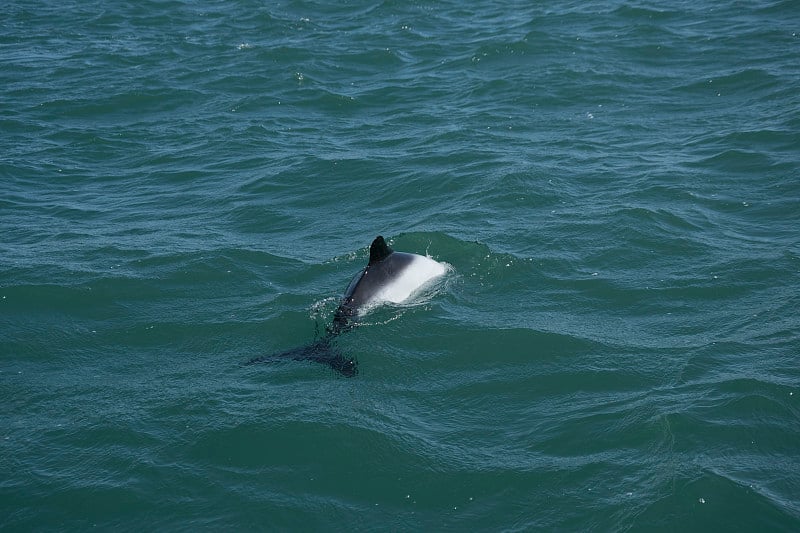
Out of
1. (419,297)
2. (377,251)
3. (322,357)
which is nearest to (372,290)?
(377,251)

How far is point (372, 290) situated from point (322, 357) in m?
2.17

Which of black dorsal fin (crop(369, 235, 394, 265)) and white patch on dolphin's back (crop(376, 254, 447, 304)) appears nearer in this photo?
white patch on dolphin's back (crop(376, 254, 447, 304))

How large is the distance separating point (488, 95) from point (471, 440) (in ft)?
61.2

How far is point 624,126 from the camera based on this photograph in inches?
1044

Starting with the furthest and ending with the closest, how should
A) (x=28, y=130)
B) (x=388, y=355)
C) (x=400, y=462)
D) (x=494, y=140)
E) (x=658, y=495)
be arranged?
(x=28, y=130) < (x=494, y=140) < (x=388, y=355) < (x=400, y=462) < (x=658, y=495)

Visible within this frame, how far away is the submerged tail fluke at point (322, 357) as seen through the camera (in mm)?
15383

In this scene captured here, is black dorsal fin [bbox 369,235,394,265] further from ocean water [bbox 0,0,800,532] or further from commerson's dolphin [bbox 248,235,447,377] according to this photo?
ocean water [bbox 0,0,800,532]

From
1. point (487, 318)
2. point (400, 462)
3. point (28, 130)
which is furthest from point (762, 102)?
point (28, 130)

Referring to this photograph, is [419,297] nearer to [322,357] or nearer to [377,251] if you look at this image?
[377,251]

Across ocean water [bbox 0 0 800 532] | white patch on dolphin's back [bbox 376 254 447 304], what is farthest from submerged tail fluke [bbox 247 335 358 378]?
white patch on dolphin's back [bbox 376 254 447 304]

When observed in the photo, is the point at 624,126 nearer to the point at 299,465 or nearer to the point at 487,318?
the point at 487,318

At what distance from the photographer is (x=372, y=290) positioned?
17.3 metres

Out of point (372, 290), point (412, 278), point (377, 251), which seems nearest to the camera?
point (372, 290)

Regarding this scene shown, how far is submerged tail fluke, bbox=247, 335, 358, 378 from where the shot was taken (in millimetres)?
15383
